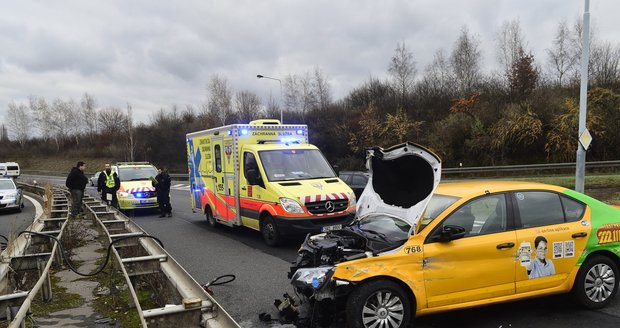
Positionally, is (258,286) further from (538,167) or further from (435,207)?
(538,167)

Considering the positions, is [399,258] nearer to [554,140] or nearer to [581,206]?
[581,206]

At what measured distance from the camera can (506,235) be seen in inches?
187

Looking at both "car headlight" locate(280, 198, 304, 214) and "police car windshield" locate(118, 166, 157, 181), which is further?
"police car windshield" locate(118, 166, 157, 181)

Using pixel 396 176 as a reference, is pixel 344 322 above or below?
below

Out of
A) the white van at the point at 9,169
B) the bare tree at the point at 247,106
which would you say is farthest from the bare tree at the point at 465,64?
the white van at the point at 9,169

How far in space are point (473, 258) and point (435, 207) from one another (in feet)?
2.33

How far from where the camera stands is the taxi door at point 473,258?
452cm

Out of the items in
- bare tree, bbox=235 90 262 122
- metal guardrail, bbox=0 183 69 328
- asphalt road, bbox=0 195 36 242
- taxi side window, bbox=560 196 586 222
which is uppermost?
bare tree, bbox=235 90 262 122

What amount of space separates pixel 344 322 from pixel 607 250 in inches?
126

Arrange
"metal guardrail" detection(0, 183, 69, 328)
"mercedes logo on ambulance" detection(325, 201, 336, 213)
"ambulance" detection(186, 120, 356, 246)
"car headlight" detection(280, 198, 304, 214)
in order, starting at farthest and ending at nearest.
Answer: "mercedes logo on ambulance" detection(325, 201, 336, 213) < "ambulance" detection(186, 120, 356, 246) < "car headlight" detection(280, 198, 304, 214) < "metal guardrail" detection(0, 183, 69, 328)

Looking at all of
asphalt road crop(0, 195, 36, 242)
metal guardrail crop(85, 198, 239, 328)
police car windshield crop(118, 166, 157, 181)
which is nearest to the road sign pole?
metal guardrail crop(85, 198, 239, 328)

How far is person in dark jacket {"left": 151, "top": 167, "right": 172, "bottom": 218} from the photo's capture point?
48.2 ft

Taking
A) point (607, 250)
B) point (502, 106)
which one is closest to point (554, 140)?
point (502, 106)

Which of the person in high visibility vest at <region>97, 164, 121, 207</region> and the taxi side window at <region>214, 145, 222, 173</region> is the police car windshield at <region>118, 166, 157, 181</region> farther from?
the taxi side window at <region>214, 145, 222, 173</region>
